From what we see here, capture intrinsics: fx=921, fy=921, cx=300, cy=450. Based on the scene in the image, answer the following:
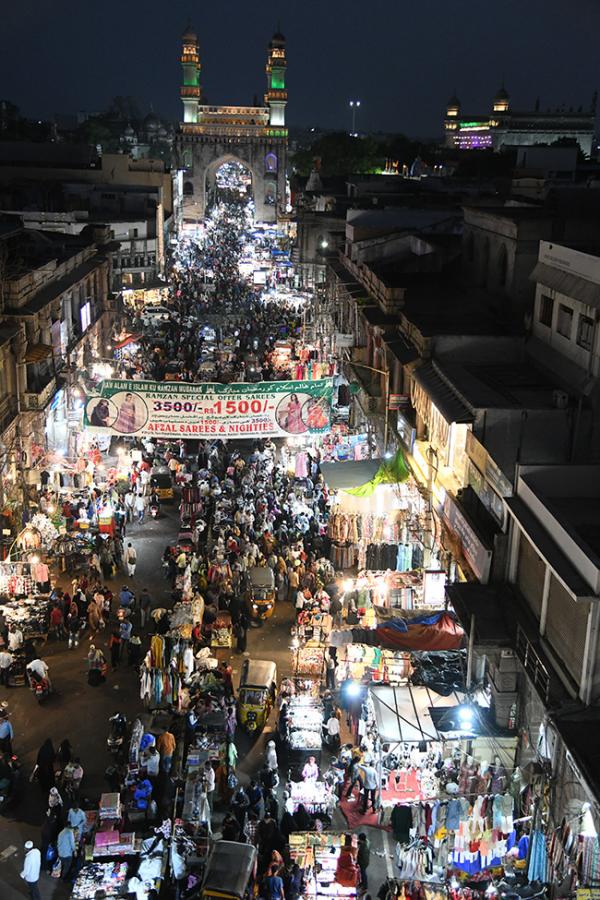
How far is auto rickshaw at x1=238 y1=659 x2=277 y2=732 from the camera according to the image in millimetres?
16250

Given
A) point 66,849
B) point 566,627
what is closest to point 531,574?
point 566,627

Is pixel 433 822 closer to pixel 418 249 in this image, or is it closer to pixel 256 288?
pixel 418 249

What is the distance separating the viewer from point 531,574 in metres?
13.8

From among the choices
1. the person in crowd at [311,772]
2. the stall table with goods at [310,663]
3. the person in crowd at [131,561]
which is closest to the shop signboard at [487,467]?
the stall table with goods at [310,663]

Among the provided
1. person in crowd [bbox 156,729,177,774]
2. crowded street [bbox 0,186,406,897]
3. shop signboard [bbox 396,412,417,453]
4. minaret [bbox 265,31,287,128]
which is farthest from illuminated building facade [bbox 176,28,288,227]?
person in crowd [bbox 156,729,177,774]

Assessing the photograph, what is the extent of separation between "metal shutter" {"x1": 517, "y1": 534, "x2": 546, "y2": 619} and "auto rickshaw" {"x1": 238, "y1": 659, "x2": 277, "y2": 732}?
5.10 m

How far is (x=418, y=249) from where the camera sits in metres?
33.2

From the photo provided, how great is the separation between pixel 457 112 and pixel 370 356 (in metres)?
155

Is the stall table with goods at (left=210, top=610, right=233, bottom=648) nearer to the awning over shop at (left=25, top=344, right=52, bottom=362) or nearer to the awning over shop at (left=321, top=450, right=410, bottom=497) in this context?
the awning over shop at (left=321, top=450, right=410, bottom=497)

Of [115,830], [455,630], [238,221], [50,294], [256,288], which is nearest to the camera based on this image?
[115,830]

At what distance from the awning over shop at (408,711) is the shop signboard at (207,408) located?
24.0ft

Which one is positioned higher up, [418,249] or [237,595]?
[418,249]

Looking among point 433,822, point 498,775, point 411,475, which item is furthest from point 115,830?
point 411,475

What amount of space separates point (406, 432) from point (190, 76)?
118210 millimetres
